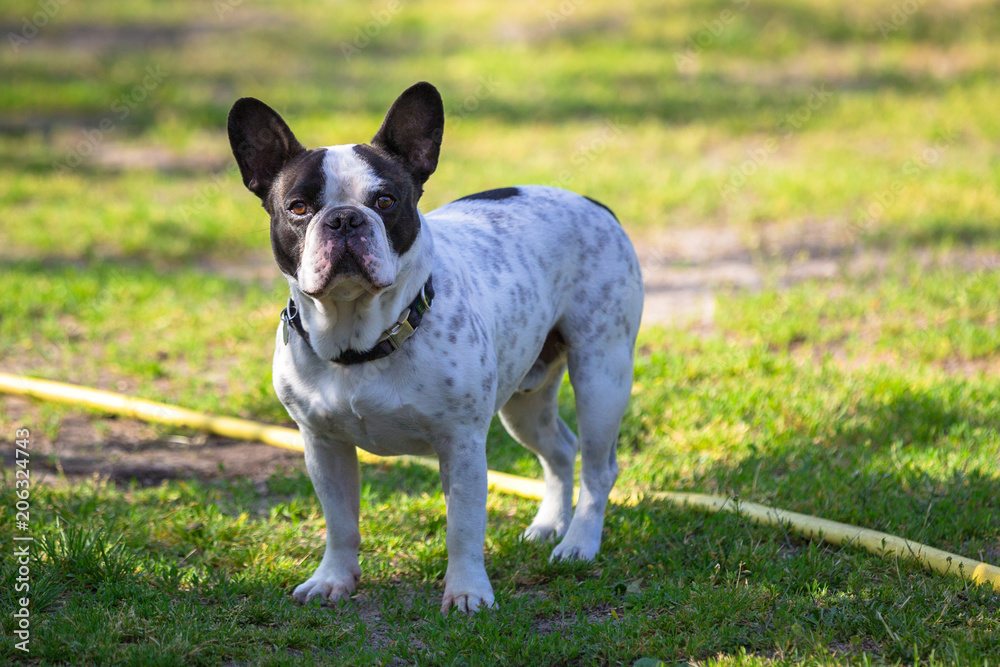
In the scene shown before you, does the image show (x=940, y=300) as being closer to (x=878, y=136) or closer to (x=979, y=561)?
(x=979, y=561)

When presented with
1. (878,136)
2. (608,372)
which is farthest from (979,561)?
(878,136)

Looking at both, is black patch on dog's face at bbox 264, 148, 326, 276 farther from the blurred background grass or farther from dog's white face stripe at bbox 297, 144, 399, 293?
the blurred background grass

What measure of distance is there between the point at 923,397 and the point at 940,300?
1935 mm

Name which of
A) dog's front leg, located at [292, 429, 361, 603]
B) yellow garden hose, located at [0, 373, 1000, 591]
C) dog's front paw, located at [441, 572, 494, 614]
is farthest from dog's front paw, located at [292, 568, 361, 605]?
yellow garden hose, located at [0, 373, 1000, 591]

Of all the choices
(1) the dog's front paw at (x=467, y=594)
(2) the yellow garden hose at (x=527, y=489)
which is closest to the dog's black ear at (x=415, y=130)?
(1) the dog's front paw at (x=467, y=594)

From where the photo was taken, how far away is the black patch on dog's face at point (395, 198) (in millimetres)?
3330

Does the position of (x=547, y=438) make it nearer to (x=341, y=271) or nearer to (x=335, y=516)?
(x=335, y=516)

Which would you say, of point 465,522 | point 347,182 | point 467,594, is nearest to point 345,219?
point 347,182

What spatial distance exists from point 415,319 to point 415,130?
0.70m

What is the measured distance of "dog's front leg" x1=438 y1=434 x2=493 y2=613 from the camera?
3.60 m

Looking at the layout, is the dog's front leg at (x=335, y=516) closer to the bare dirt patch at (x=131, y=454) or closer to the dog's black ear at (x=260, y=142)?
the dog's black ear at (x=260, y=142)

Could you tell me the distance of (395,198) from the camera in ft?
11.1

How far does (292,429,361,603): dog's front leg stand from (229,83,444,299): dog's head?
761mm

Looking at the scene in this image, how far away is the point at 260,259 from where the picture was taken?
8.93m
